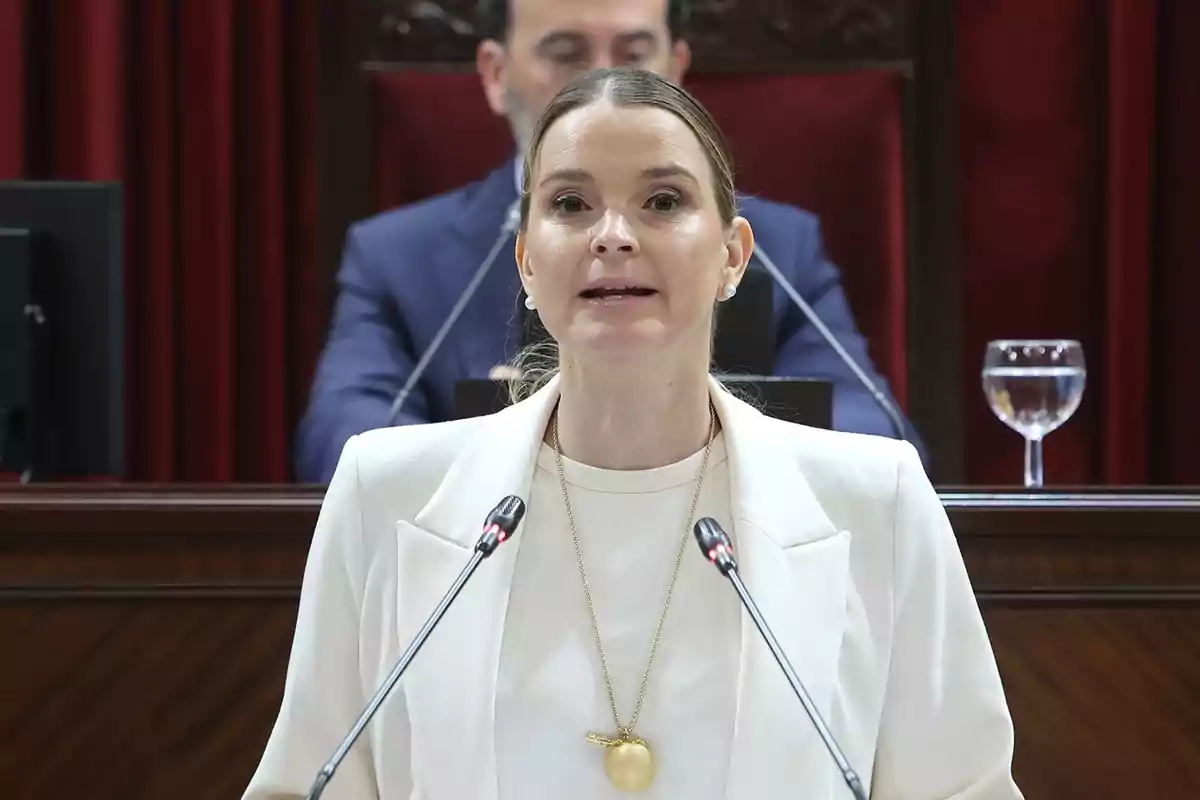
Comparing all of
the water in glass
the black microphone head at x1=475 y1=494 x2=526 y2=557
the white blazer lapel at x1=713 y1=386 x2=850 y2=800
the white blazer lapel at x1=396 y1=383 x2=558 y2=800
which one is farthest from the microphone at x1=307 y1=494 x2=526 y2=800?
the water in glass

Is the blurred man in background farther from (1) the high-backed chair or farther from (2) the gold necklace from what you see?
(2) the gold necklace

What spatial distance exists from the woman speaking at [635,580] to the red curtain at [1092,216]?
6.22 feet

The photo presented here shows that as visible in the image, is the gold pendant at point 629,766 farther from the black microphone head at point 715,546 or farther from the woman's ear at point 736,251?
the woman's ear at point 736,251

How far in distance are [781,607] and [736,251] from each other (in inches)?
11.3

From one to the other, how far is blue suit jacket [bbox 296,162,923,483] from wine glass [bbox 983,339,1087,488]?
0.30 meters

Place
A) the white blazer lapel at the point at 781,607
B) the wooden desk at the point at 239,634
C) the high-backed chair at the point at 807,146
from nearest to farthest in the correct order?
the white blazer lapel at the point at 781,607
the wooden desk at the point at 239,634
the high-backed chair at the point at 807,146

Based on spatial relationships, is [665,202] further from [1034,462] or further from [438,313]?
[438,313]

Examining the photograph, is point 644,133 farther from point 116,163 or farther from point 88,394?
point 116,163

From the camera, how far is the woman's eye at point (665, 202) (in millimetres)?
997

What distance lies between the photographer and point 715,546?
87 cm

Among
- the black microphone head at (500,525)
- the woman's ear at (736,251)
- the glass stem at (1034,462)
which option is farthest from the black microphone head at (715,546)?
the glass stem at (1034,462)

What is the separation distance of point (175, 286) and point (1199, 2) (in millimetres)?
2131

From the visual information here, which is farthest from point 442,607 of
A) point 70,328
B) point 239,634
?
point 70,328

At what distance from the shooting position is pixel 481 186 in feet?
7.90
